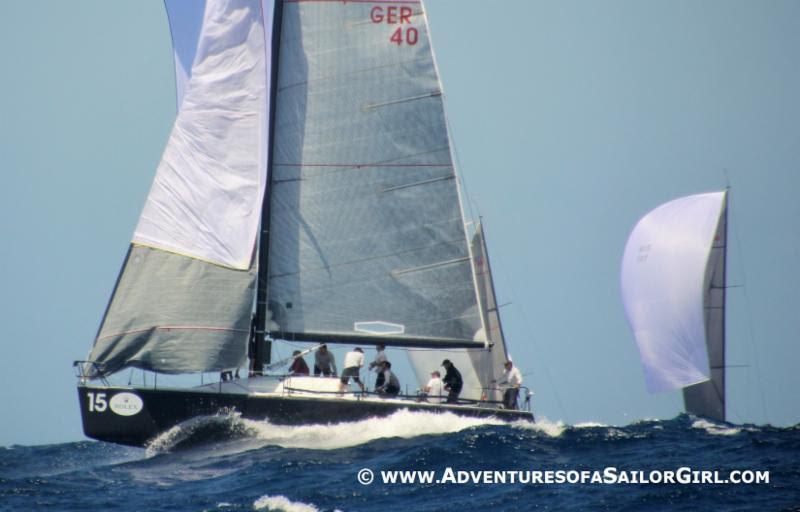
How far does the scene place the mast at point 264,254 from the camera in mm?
24484

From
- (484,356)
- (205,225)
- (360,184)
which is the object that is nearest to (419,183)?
(360,184)

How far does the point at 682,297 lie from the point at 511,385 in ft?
31.0

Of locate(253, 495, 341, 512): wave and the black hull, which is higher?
the black hull

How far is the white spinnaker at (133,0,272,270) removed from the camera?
2372cm

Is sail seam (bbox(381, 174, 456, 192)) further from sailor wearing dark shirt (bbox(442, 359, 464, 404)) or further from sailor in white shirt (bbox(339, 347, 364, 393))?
sailor wearing dark shirt (bbox(442, 359, 464, 404))

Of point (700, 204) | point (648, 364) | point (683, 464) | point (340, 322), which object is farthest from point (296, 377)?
point (700, 204)

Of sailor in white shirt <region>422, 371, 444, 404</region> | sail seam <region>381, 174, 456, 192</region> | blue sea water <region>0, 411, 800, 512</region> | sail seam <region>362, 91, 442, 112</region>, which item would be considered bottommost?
blue sea water <region>0, 411, 800, 512</region>

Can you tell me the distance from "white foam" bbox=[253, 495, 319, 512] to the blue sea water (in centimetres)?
3

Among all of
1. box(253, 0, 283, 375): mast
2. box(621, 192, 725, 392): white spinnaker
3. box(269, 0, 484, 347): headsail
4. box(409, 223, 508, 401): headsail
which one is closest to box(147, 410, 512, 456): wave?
box(253, 0, 283, 375): mast

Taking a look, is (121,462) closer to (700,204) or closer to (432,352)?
(432,352)

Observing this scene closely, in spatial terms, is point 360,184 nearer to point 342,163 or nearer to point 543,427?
point 342,163

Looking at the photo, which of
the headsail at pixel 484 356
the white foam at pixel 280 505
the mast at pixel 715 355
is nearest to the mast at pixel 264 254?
the headsail at pixel 484 356

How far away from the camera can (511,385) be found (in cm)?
2473

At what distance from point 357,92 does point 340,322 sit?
4465 mm
